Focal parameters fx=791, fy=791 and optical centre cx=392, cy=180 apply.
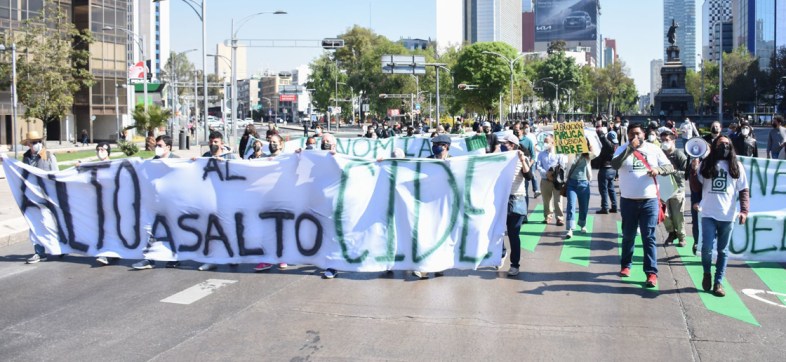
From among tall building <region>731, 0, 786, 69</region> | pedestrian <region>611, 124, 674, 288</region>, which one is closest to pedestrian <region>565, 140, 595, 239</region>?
pedestrian <region>611, 124, 674, 288</region>

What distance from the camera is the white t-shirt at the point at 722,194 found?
26.1 ft

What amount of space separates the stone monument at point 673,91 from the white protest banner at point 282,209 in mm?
87326

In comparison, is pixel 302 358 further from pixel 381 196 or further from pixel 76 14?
pixel 76 14

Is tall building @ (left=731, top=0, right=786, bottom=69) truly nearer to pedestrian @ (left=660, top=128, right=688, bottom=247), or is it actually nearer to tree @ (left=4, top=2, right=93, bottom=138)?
tree @ (left=4, top=2, right=93, bottom=138)

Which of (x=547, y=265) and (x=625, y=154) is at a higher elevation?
(x=625, y=154)

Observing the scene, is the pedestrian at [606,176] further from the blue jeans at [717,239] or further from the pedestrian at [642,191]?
the blue jeans at [717,239]

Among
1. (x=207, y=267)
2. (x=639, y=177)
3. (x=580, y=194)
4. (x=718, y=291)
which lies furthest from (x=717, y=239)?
(x=207, y=267)

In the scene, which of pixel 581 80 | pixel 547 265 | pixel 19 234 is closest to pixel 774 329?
pixel 547 265

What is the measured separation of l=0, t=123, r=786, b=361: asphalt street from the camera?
6.23m

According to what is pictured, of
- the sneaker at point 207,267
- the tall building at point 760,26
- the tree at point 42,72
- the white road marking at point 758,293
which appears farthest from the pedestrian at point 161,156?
the tall building at point 760,26

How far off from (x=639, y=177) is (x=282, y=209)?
408 cm

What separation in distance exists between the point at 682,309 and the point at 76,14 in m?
59.3

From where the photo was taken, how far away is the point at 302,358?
6031 mm

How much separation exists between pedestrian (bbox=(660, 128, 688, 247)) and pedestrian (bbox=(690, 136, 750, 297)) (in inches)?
103
